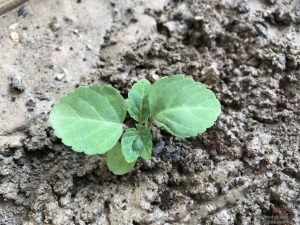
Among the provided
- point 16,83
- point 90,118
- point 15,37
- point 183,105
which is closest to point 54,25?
point 15,37

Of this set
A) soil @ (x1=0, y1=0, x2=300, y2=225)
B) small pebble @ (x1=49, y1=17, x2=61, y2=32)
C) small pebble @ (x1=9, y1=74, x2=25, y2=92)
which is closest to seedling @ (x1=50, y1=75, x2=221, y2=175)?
soil @ (x1=0, y1=0, x2=300, y2=225)

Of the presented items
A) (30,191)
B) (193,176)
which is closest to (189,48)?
(193,176)

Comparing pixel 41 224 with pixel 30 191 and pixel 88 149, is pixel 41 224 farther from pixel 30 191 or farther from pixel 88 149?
pixel 88 149

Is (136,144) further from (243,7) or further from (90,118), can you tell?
(243,7)

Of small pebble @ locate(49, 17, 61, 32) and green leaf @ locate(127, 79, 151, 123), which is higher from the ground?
green leaf @ locate(127, 79, 151, 123)

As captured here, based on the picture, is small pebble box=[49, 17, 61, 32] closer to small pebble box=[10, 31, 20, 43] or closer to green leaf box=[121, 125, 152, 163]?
small pebble box=[10, 31, 20, 43]

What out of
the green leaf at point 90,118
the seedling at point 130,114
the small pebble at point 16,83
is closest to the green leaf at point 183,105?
the seedling at point 130,114
